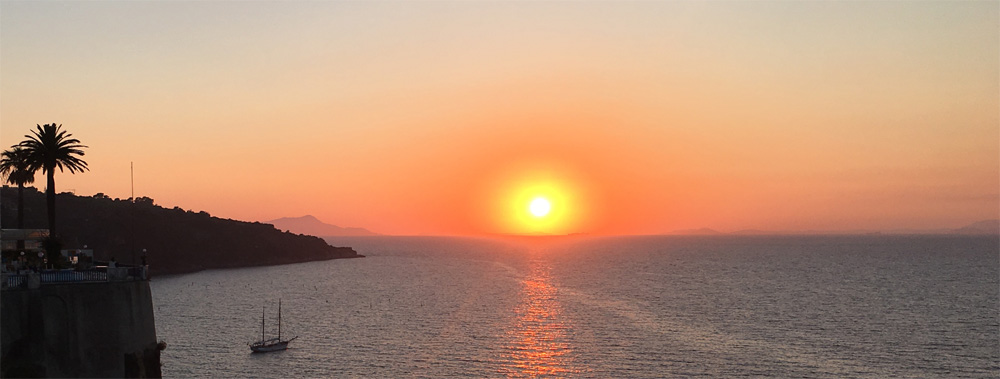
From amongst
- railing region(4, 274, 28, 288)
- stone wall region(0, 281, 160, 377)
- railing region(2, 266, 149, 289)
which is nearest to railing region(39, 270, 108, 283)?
railing region(2, 266, 149, 289)

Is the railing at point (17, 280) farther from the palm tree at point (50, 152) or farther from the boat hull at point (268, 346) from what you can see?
the boat hull at point (268, 346)

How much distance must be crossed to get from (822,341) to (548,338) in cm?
3098

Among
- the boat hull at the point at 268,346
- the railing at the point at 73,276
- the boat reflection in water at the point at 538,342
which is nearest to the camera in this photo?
the railing at the point at 73,276

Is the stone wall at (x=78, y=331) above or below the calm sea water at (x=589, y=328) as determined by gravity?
above

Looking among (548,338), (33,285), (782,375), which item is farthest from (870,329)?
(33,285)

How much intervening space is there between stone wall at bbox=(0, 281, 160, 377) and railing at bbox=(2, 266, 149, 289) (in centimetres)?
34

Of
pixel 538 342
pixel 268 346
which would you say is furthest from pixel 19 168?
pixel 538 342

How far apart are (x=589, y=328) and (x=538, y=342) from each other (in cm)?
1208

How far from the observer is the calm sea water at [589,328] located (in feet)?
230

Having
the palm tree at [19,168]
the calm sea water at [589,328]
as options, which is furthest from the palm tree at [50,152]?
the calm sea water at [589,328]

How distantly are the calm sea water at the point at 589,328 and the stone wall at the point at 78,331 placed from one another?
100 feet

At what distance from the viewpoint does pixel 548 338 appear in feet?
283

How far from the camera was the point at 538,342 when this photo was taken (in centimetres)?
8362

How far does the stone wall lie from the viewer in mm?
34000
